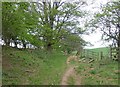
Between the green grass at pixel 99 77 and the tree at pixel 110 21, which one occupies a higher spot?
the tree at pixel 110 21

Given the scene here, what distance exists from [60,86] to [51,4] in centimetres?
1219

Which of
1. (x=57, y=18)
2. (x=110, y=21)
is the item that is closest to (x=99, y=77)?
(x=110, y=21)

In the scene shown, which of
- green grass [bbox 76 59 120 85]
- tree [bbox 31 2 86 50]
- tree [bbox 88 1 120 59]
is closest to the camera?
green grass [bbox 76 59 120 85]

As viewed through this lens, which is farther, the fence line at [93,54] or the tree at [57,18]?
the tree at [57,18]

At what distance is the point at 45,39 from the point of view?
61.1 ft

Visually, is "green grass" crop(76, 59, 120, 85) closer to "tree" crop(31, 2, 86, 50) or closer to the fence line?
the fence line

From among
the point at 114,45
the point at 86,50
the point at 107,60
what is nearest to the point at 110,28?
the point at 114,45

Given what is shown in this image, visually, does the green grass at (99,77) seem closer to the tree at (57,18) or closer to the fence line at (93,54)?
the fence line at (93,54)

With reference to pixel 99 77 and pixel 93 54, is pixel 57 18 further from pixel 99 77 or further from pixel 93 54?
pixel 99 77

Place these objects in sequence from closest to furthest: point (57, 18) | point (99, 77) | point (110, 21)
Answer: point (99, 77) < point (110, 21) < point (57, 18)

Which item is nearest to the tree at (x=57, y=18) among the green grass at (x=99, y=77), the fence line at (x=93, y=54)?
the fence line at (x=93, y=54)

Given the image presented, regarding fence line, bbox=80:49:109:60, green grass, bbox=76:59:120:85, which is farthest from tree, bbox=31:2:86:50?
green grass, bbox=76:59:120:85

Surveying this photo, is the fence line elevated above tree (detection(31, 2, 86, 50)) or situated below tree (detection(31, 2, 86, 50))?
below

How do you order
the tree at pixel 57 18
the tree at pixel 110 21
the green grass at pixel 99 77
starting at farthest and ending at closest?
1. the tree at pixel 57 18
2. the tree at pixel 110 21
3. the green grass at pixel 99 77
